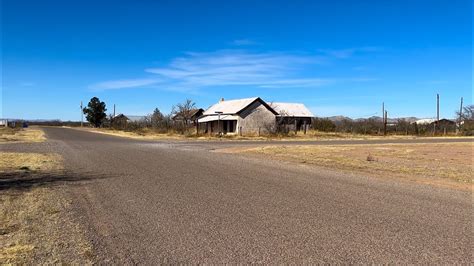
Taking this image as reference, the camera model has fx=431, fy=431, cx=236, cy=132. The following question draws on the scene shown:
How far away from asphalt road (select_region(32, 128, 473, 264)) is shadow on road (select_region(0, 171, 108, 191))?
0.65 metres

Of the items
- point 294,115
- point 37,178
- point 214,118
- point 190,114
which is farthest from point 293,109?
point 37,178

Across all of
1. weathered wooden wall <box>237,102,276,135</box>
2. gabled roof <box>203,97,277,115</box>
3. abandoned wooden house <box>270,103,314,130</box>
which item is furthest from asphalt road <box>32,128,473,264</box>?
abandoned wooden house <box>270,103,314,130</box>

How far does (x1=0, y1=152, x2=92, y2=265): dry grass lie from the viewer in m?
5.11

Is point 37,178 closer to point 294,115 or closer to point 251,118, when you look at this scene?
point 251,118

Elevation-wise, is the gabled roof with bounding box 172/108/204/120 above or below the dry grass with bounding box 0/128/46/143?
above

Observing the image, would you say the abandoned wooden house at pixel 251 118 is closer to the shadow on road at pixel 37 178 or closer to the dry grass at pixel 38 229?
the shadow on road at pixel 37 178

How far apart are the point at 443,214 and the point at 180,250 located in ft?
15.6

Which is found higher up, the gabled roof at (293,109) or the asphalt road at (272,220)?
the gabled roof at (293,109)

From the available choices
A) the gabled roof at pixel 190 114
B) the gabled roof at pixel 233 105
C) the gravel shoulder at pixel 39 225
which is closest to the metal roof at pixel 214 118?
the gabled roof at pixel 233 105

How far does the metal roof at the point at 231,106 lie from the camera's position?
5769cm

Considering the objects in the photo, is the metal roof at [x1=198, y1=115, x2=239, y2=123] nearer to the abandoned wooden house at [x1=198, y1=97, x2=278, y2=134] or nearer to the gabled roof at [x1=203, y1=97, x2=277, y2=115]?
the abandoned wooden house at [x1=198, y1=97, x2=278, y2=134]

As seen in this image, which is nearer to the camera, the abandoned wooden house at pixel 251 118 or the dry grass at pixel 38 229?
the dry grass at pixel 38 229

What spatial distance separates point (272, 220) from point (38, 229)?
356cm

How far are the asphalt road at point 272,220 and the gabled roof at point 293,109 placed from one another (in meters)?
53.0
